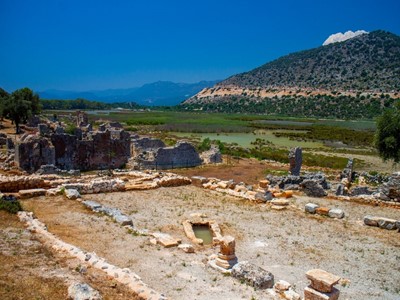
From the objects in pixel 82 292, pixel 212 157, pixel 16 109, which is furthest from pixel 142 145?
pixel 82 292

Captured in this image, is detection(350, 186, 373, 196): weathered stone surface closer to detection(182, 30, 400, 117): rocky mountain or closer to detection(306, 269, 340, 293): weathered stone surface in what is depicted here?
detection(306, 269, 340, 293): weathered stone surface

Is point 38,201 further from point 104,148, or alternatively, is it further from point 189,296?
point 104,148

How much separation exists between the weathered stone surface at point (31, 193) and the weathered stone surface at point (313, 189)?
506 inches

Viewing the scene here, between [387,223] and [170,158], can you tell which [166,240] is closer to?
[387,223]

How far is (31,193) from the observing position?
54.8ft

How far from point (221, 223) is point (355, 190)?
33.9 feet

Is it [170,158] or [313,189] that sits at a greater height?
[170,158]

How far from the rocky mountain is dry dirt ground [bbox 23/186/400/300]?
97.1 m

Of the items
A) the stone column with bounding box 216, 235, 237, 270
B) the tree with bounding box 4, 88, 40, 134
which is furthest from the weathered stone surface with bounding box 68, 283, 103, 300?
the tree with bounding box 4, 88, 40, 134

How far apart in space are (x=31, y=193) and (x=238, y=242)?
9.52 m

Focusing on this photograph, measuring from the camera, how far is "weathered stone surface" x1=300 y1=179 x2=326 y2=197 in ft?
64.4

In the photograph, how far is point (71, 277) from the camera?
8.29m

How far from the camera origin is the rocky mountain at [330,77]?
117312mm

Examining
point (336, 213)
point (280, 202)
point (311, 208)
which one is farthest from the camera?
point (280, 202)
